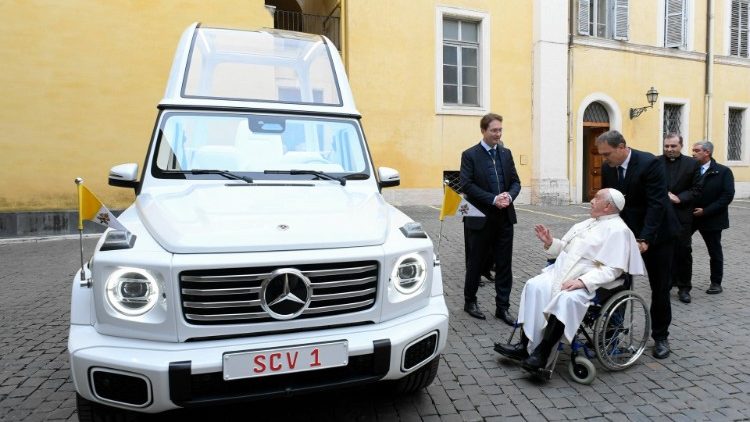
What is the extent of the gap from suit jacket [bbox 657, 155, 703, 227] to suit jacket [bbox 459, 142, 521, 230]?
2.16 m

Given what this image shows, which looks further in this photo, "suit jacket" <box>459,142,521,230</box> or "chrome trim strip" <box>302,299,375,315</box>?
"suit jacket" <box>459,142,521,230</box>

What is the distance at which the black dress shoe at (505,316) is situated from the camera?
484 cm

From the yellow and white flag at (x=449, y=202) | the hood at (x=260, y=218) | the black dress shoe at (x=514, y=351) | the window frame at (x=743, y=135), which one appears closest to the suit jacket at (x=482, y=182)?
the yellow and white flag at (x=449, y=202)

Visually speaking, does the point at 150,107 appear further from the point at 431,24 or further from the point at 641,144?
the point at 641,144

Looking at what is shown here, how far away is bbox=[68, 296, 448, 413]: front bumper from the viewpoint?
2.28 meters

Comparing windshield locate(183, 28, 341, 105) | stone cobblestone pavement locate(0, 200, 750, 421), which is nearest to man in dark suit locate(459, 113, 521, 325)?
stone cobblestone pavement locate(0, 200, 750, 421)

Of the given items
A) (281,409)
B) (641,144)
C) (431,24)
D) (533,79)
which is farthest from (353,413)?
(641,144)

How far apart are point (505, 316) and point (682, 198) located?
2.64m

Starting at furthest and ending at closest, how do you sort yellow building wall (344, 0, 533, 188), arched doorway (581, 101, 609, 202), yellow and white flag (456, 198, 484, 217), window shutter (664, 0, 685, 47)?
window shutter (664, 0, 685, 47), arched doorway (581, 101, 609, 202), yellow building wall (344, 0, 533, 188), yellow and white flag (456, 198, 484, 217)

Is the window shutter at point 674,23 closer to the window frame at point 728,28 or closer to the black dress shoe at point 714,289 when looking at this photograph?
the window frame at point 728,28

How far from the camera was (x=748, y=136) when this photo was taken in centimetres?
1944

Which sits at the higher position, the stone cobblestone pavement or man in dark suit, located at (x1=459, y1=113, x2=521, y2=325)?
man in dark suit, located at (x1=459, y1=113, x2=521, y2=325)

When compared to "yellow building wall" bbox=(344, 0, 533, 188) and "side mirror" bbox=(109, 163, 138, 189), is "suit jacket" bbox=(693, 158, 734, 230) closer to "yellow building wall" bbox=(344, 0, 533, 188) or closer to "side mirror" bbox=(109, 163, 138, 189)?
"side mirror" bbox=(109, 163, 138, 189)

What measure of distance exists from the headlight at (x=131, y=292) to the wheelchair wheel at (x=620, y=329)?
9.69 feet
